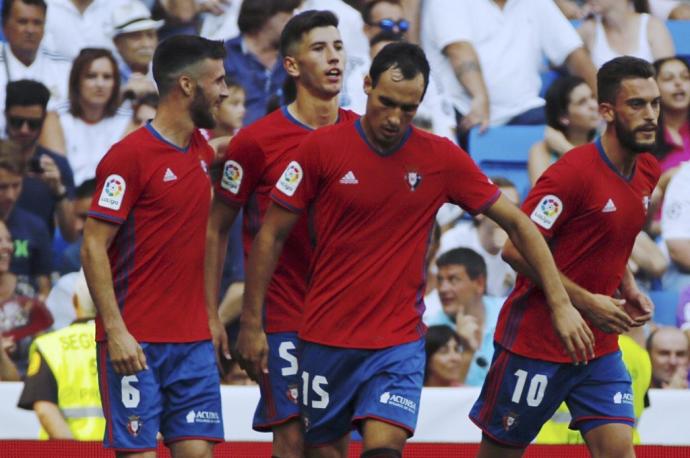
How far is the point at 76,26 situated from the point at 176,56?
3.62 metres

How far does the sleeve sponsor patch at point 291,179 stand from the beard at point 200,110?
0.43 metres

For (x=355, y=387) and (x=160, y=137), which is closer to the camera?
(x=355, y=387)

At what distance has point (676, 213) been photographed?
961 centimetres

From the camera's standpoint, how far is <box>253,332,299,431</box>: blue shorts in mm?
6375

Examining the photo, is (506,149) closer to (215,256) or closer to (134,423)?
(215,256)

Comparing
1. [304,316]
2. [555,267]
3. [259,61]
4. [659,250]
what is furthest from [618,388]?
[259,61]

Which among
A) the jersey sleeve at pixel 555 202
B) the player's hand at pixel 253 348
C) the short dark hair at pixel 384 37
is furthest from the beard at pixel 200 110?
the short dark hair at pixel 384 37

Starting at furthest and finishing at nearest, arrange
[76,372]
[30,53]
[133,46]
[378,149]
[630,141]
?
[133,46]
[30,53]
[76,372]
[630,141]
[378,149]

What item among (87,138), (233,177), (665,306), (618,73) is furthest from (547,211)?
(87,138)

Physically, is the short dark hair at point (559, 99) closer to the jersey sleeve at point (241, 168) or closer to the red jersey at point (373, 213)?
the jersey sleeve at point (241, 168)

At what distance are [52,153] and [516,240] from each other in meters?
4.28

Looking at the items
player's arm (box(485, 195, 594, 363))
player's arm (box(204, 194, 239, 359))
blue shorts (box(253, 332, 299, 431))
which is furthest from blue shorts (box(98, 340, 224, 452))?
player's arm (box(485, 195, 594, 363))

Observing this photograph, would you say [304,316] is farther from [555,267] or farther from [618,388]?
[618,388]

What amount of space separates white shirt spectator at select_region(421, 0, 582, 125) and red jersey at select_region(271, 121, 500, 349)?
3.97 meters
